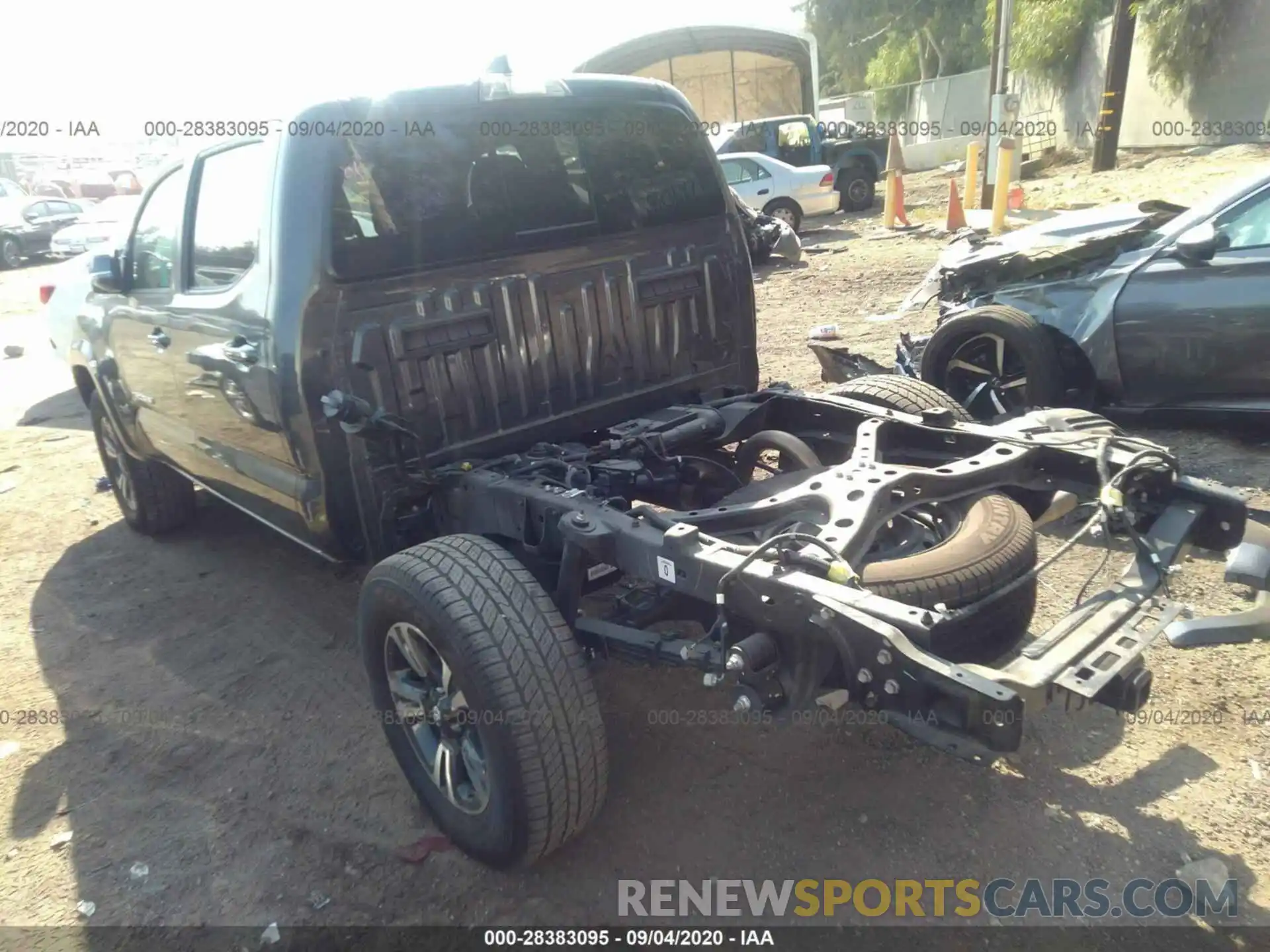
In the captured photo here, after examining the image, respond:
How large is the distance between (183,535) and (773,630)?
172 inches

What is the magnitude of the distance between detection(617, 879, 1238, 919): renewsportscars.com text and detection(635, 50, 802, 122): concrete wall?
92.6ft

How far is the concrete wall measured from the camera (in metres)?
28.2

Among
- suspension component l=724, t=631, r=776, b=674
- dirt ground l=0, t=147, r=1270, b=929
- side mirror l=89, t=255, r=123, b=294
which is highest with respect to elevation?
side mirror l=89, t=255, r=123, b=294

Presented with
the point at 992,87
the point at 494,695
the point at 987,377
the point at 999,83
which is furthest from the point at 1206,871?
the point at 992,87

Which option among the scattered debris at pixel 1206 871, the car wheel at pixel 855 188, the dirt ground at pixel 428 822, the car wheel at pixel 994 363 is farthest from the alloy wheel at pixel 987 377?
the car wheel at pixel 855 188

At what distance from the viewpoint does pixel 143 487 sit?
5.14 meters

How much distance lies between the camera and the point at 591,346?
367cm

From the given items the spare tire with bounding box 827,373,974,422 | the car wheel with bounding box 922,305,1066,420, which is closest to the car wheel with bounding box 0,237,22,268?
the car wheel with bounding box 922,305,1066,420

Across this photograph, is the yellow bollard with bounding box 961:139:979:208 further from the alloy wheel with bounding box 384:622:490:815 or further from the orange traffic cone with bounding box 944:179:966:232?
the alloy wheel with bounding box 384:622:490:815

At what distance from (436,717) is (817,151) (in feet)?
58.3

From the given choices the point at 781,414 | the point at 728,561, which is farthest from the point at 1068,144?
the point at 728,561

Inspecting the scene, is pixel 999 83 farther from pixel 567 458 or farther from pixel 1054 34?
pixel 567 458

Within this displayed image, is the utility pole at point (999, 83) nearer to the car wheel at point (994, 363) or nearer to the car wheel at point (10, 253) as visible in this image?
the car wheel at point (994, 363)

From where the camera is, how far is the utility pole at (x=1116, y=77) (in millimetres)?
15734
